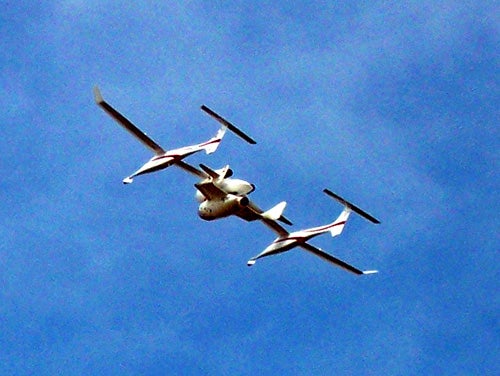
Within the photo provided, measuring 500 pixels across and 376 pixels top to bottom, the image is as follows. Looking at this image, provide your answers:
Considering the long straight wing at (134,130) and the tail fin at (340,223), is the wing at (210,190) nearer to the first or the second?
the long straight wing at (134,130)

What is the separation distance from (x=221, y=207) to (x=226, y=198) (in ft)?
2.95

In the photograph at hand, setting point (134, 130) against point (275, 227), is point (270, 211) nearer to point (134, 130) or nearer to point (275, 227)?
point (275, 227)

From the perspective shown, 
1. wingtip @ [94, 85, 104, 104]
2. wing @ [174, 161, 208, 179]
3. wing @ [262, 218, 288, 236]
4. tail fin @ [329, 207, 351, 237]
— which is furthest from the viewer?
wing @ [262, 218, 288, 236]

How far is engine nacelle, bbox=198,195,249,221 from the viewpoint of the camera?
404 ft

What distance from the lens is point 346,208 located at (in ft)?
420

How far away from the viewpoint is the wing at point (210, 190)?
12294 centimetres

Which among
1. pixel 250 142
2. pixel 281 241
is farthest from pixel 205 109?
pixel 281 241

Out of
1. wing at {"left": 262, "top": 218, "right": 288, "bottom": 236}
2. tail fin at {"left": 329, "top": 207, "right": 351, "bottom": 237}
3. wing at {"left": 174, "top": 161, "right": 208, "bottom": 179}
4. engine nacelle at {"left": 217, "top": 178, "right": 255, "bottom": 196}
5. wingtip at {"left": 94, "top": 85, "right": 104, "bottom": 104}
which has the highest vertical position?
tail fin at {"left": 329, "top": 207, "right": 351, "bottom": 237}

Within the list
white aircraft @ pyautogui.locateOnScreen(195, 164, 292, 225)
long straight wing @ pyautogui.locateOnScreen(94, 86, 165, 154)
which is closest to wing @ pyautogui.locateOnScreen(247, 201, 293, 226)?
Result: white aircraft @ pyautogui.locateOnScreen(195, 164, 292, 225)

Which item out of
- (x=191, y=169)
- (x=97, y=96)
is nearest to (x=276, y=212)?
(x=191, y=169)

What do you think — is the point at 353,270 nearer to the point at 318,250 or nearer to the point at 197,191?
the point at 318,250

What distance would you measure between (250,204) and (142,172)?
405 inches

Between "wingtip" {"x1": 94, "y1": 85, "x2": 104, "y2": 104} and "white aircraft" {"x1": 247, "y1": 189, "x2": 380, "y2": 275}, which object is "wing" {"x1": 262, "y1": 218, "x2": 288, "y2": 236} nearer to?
"white aircraft" {"x1": 247, "y1": 189, "x2": 380, "y2": 275}

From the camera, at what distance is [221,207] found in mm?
123688
